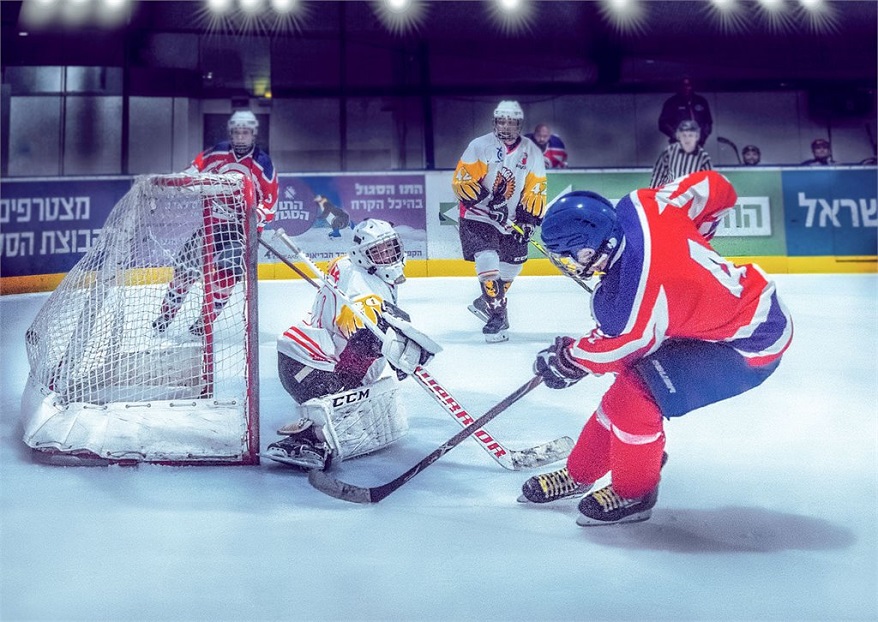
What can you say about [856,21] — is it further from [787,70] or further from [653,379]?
[653,379]

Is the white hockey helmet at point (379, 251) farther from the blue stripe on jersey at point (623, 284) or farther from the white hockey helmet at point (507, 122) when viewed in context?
the white hockey helmet at point (507, 122)

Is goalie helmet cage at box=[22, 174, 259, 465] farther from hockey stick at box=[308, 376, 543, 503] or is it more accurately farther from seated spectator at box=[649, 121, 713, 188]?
seated spectator at box=[649, 121, 713, 188]

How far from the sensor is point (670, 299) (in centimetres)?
165

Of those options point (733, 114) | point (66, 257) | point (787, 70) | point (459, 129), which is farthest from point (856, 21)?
point (66, 257)

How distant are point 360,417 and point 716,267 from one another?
104cm

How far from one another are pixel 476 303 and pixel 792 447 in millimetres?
2173

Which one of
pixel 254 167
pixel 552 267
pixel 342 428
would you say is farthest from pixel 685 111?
pixel 342 428

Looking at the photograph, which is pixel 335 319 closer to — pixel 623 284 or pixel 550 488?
pixel 550 488

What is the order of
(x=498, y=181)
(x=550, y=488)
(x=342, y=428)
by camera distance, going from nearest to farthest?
(x=550, y=488), (x=342, y=428), (x=498, y=181)

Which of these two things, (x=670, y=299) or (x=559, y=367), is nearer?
(x=670, y=299)

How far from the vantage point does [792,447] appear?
93.4 inches

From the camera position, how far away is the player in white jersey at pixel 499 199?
4141mm

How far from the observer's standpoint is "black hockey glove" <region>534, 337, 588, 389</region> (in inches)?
71.0

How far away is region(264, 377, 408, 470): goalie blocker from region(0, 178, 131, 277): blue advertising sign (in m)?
3.99
